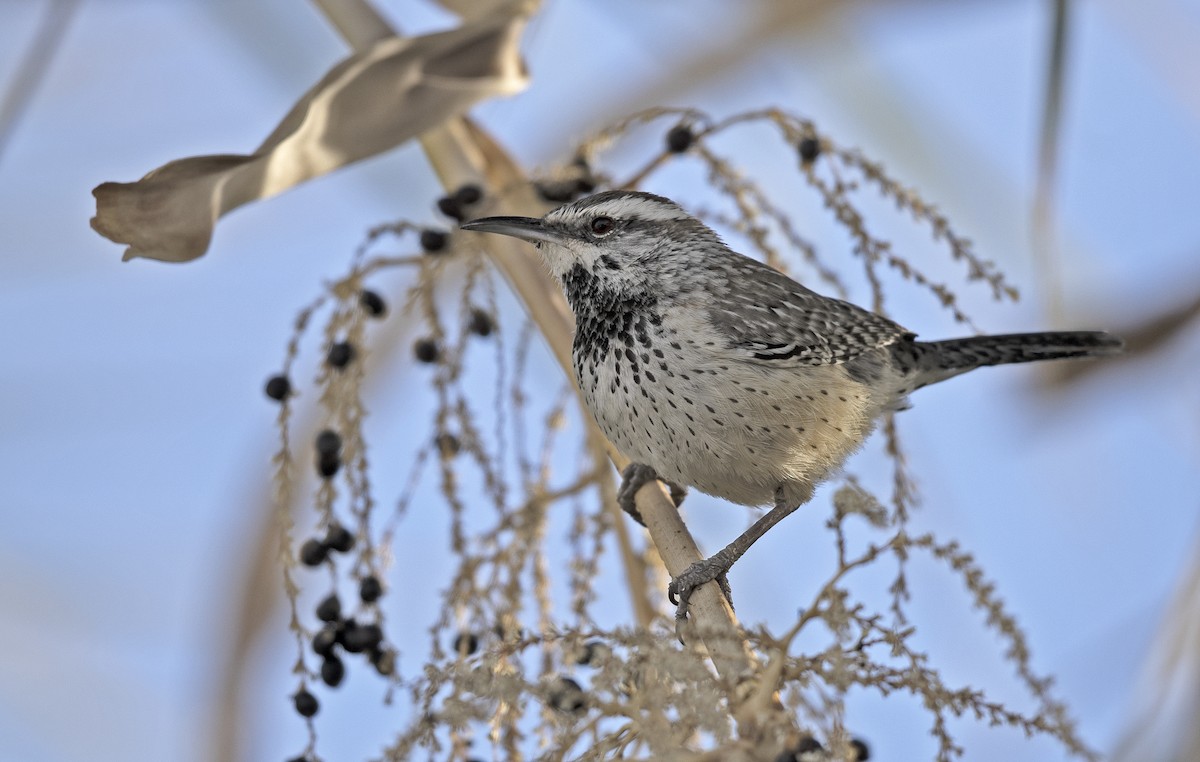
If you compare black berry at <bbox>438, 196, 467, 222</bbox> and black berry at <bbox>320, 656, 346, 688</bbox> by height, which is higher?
black berry at <bbox>438, 196, 467, 222</bbox>

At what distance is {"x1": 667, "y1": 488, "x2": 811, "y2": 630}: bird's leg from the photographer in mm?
1779

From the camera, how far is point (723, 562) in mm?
2059

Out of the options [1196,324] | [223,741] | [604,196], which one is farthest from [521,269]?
[1196,324]

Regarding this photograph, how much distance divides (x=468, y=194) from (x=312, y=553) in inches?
26.4

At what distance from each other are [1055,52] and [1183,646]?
2.93 feet

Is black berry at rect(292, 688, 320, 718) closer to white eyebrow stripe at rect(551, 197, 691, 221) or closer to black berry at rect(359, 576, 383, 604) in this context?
black berry at rect(359, 576, 383, 604)

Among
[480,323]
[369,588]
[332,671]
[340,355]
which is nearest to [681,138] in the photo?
[480,323]

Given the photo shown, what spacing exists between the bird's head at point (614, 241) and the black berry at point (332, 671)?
31.7 inches

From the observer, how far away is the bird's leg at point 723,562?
Answer: 1.78 meters

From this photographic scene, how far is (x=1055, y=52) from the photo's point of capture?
1.89 m

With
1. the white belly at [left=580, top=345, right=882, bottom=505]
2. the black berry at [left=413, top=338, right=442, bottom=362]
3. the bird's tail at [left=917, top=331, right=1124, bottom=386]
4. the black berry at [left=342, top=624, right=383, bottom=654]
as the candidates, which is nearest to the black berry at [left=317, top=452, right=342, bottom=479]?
the black berry at [left=342, top=624, right=383, bottom=654]

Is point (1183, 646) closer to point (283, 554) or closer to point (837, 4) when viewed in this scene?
point (283, 554)

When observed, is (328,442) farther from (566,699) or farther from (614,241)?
(566,699)

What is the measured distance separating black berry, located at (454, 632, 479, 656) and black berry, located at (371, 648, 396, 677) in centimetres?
10
